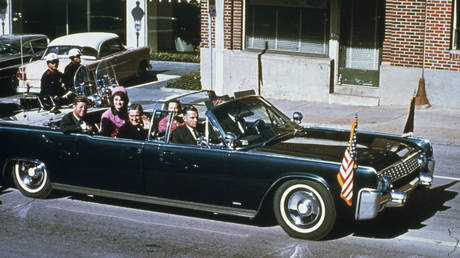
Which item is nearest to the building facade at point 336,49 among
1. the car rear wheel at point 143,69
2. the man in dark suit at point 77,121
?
the car rear wheel at point 143,69

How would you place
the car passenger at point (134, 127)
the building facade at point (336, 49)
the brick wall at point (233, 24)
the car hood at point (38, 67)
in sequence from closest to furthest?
the car passenger at point (134, 127) → the building facade at point (336, 49) → the car hood at point (38, 67) → the brick wall at point (233, 24)

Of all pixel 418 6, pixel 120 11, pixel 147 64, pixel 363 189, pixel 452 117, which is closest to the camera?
pixel 363 189

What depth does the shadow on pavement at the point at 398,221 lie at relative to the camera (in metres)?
8.41

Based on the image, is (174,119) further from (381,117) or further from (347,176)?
(381,117)

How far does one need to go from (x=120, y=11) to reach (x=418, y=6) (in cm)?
1427

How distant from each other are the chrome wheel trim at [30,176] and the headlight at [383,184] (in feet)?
14.6

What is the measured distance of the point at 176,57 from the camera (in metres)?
27.7

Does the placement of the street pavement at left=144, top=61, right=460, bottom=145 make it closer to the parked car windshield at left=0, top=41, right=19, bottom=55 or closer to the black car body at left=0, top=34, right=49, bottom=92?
the black car body at left=0, top=34, right=49, bottom=92

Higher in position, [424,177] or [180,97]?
[180,97]

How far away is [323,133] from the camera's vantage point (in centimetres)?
972

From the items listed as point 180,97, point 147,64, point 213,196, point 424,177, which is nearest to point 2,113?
point 147,64

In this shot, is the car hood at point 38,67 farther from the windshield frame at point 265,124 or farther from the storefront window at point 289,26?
the windshield frame at point 265,124

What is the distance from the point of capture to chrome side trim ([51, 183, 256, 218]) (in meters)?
8.47

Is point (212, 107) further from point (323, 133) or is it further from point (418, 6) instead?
point (418, 6)
